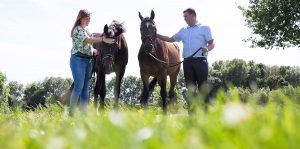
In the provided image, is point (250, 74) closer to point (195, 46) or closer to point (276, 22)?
point (276, 22)

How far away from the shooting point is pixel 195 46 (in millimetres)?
10445

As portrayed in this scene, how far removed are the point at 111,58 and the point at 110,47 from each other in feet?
1.26

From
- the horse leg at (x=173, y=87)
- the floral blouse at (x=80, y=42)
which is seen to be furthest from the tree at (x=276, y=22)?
the floral blouse at (x=80, y=42)

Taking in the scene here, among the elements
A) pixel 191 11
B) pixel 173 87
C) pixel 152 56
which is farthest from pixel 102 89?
pixel 173 87

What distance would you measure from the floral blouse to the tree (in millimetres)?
19769

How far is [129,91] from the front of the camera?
13512 centimetres

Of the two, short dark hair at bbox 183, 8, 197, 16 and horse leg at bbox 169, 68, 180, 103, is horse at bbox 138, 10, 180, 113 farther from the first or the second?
short dark hair at bbox 183, 8, 197, 16

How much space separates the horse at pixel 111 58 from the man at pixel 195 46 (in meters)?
2.53

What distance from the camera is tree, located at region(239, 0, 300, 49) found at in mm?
27500

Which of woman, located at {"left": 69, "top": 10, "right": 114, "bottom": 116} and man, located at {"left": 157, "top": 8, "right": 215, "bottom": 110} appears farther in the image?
man, located at {"left": 157, "top": 8, "right": 215, "bottom": 110}

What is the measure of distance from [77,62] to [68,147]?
880cm

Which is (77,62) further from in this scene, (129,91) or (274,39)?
(129,91)

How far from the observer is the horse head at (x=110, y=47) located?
12.3 m

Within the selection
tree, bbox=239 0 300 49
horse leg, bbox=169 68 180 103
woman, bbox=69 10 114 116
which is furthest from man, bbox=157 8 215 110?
tree, bbox=239 0 300 49
